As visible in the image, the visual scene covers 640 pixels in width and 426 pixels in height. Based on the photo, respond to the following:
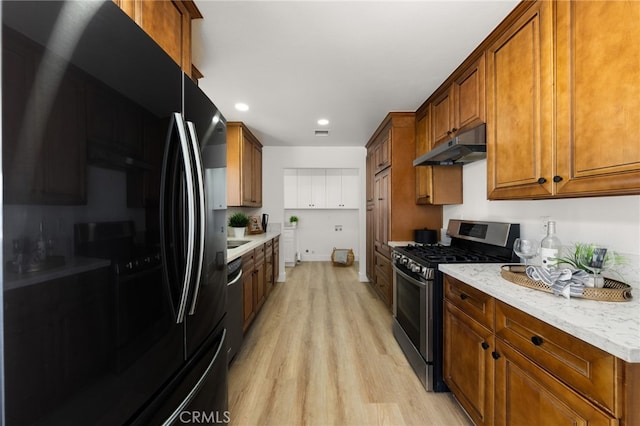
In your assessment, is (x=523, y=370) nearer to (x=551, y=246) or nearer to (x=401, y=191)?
(x=551, y=246)

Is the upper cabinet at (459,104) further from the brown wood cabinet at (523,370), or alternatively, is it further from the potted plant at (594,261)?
the brown wood cabinet at (523,370)

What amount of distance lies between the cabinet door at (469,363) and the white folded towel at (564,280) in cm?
37

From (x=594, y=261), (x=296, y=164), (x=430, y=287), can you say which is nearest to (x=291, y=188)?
(x=296, y=164)

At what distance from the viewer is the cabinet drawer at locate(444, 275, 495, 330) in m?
1.39

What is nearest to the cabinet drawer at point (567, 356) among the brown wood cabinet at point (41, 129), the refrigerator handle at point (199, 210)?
the refrigerator handle at point (199, 210)

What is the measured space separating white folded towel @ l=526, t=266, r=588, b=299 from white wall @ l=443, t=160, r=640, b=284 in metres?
0.31

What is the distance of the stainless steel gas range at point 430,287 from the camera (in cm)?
188

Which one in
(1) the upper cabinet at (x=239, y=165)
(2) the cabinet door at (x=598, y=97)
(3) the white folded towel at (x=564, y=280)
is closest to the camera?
(2) the cabinet door at (x=598, y=97)

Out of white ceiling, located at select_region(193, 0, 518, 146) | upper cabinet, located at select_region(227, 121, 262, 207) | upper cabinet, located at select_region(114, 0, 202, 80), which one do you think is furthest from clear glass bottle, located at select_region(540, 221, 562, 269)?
upper cabinet, located at select_region(227, 121, 262, 207)

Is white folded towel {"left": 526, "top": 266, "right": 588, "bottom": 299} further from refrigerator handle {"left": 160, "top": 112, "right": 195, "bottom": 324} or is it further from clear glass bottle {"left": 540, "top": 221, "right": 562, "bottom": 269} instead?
refrigerator handle {"left": 160, "top": 112, "right": 195, "bottom": 324}

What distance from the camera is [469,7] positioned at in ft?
5.01

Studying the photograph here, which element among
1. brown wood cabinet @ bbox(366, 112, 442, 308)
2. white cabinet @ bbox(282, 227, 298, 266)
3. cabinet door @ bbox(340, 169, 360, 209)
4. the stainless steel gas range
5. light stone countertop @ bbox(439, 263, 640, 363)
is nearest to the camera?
light stone countertop @ bbox(439, 263, 640, 363)

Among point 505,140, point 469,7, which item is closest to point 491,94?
point 505,140

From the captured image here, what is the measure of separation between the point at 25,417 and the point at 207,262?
0.68 metres
